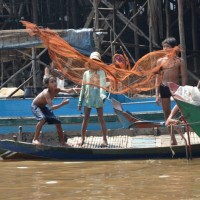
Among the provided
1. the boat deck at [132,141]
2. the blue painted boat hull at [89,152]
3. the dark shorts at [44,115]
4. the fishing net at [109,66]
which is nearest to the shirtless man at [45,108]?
the dark shorts at [44,115]

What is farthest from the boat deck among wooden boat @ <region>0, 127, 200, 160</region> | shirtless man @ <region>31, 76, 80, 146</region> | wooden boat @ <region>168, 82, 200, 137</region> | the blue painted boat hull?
wooden boat @ <region>168, 82, 200, 137</region>

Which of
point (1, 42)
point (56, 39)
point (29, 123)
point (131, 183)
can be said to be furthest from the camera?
point (1, 42)

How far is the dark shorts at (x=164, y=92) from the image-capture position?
11203 mm

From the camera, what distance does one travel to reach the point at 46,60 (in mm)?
24719

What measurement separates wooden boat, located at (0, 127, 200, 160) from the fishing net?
0.83 metres

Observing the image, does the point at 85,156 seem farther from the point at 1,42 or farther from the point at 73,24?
the point at 73,24

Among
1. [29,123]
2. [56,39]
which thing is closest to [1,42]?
[29,123]

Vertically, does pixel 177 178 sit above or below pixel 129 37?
below

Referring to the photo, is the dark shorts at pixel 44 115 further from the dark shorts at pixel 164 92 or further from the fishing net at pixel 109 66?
the dark shorts at pixel 164 92

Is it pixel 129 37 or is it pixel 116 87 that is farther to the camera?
pixel 129 37

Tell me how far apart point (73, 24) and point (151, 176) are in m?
17.2

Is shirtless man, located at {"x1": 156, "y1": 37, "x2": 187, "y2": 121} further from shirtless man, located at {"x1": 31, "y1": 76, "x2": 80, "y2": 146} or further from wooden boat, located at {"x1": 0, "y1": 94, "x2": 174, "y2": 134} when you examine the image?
wooden boat, located at {"x1": 0, "y1": 94, "x2": 174, "y2": 134}

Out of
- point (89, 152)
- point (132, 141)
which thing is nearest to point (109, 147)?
point (132, 141)

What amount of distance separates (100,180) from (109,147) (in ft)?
7.45
